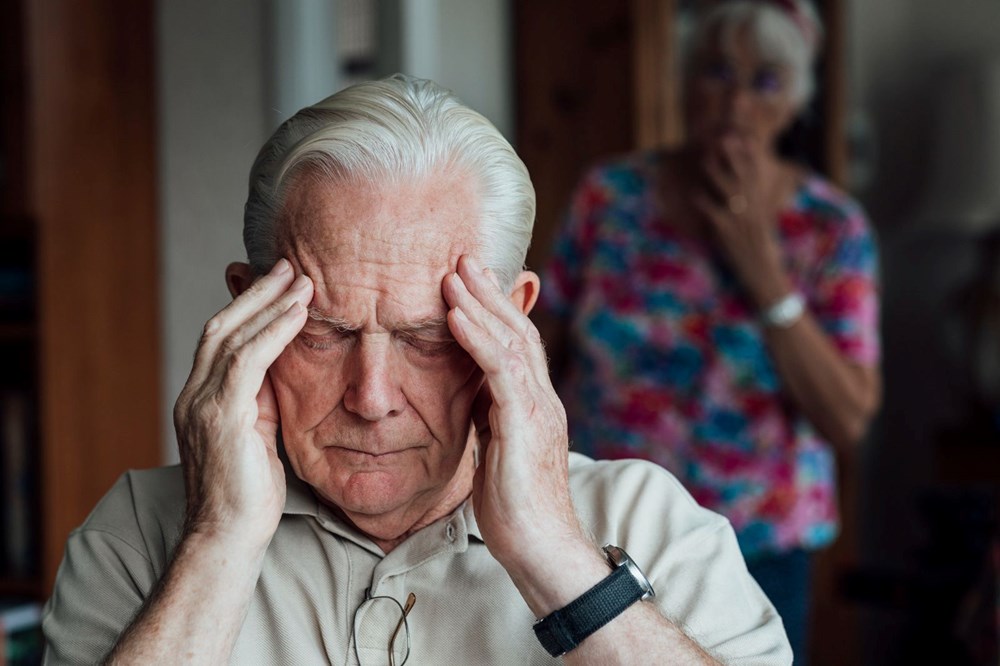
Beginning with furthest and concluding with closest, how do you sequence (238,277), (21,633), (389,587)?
(21,633)
(238,277)
(389,587)

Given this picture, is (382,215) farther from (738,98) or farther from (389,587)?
(738,98)

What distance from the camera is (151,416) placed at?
9.82 ft

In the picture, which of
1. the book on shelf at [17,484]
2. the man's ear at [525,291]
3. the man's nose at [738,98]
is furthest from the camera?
the book on shelf at [17,484]

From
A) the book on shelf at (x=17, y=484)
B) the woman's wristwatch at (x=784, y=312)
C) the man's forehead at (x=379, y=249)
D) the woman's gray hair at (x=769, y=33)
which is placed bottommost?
the book on shelf at (x=17, y=484)

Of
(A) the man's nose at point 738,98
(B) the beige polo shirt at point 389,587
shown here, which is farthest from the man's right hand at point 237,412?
(A) the man's nose at point 738,98

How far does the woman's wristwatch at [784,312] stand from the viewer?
2.04 meters

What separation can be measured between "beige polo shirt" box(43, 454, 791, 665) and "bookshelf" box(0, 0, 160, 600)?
1.56m

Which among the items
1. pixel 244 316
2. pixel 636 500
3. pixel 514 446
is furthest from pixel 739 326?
pixel 244 316

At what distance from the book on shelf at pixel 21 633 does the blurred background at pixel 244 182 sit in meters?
0.05

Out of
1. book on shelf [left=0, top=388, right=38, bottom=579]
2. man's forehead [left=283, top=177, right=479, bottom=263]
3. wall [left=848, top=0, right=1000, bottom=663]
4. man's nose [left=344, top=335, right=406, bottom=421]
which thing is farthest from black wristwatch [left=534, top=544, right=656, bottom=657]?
wall [left=848, top=0, right=1000, bottom=663]

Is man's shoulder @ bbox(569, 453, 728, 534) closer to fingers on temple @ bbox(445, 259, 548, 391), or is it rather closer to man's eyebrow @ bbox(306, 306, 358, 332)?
fingers on temple @ bbox(445, 259, 548, 391)

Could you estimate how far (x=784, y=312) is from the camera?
2047mm

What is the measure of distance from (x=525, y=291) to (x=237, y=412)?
37 centimetres

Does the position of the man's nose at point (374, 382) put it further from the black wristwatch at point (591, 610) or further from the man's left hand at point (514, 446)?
the black wristwatch at point (591, 610)
